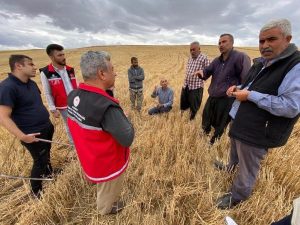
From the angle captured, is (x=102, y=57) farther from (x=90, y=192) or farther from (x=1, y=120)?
(x=90, y=192)

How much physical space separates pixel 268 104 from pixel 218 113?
2.13m

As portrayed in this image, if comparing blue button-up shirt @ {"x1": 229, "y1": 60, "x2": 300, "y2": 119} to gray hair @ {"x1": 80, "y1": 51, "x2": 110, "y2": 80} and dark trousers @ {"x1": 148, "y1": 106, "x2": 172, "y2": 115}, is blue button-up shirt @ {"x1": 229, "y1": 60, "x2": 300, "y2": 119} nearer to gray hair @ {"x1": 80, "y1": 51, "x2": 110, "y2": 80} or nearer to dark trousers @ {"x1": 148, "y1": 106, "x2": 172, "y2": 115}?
gray hair @ {"x1": 80, "y1": 51, "x2": 110, "y2": 80}

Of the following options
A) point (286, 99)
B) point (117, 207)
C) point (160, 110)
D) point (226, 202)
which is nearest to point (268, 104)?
point (286, 99)

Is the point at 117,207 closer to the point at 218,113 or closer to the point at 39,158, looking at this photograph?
the point at 39,158

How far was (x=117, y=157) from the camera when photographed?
224 cm

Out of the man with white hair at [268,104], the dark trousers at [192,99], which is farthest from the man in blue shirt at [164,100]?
the man with white hair at [268,104]

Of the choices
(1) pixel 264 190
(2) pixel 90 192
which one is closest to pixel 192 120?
(1) pixel 264 190

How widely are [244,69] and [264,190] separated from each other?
197cm

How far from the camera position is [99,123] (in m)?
1.93

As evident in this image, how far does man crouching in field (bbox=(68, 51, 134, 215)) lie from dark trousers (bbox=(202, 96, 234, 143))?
2417 millimetres

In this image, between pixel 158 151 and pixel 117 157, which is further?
pixel 158 151

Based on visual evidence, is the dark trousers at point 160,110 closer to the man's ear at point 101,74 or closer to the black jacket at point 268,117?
the black jacket at point 268,117

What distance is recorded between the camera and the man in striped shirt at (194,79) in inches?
200

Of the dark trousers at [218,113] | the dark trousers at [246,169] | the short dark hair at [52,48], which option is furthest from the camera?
the dark trousers at [218,113]
